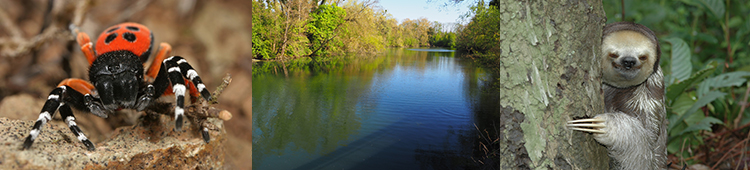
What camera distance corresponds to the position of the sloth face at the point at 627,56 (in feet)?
3.85

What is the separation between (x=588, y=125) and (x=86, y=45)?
1.74 metres

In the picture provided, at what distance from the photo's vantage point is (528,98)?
1032 millimetres

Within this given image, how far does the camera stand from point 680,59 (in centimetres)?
211

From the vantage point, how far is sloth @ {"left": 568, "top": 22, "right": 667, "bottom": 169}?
115 cm

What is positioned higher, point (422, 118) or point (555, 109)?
point (555, 109)

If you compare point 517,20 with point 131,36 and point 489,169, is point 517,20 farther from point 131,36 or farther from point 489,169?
point 489,169

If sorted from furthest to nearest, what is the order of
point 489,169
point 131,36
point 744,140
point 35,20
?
point 489,169, point 744,140, point 131,36, point 35,20

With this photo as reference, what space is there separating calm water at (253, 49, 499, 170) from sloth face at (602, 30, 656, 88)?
17.0 ft

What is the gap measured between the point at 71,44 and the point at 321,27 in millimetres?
22803

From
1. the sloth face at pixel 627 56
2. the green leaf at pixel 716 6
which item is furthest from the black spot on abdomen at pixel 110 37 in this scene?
the green leaf at pixel 716 6

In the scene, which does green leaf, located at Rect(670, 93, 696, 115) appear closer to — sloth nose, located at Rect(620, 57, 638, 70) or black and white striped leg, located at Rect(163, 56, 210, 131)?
sloth nose, located at Rect(620, 57, 638, 70)

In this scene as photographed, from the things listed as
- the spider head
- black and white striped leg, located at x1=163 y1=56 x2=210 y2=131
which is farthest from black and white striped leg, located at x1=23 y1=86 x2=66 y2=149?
black and white striped leg, located at x1=163 y1=56 x2=210 y2=131

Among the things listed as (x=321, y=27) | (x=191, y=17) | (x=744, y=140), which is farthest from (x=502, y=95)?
(x=321, y=27)

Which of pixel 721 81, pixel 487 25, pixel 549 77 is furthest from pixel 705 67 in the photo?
pixel 487 25
